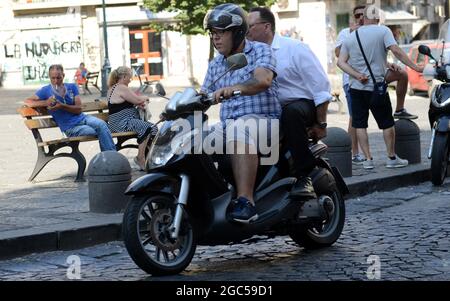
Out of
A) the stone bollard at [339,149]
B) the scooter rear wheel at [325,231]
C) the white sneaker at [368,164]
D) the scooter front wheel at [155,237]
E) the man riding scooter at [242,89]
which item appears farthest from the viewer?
the white sneaker at [368,164]

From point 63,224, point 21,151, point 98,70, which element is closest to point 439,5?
point 98,70

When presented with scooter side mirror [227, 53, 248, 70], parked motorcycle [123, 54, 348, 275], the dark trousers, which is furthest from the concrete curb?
scooter side mirror [227, 53, 248, 70]

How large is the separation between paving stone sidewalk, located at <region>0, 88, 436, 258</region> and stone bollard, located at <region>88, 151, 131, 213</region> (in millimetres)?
106

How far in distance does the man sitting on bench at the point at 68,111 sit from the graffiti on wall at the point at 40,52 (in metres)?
39.2

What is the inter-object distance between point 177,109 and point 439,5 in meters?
53.6

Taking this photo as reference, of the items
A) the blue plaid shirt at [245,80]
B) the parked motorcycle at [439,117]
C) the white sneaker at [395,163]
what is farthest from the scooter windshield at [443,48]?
the blue plaid shirt at [245,80]

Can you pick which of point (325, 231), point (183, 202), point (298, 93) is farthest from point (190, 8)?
point (183, 202)

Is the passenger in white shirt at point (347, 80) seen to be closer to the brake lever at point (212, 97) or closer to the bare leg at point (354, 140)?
Answer: the bare leg at point (354, 140)

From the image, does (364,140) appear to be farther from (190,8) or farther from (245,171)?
(190,8)

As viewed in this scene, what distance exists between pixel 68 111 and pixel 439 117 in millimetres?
3998

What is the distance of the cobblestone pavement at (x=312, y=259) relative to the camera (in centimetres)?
624

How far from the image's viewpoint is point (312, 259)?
6.80m

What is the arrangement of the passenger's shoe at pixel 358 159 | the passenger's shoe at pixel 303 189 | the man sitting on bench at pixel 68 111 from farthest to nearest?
the passenger's shoe at pixel 358 159, the man sitting on bench at pixel 68 111, the passenger's shoe at pixel 303 189
